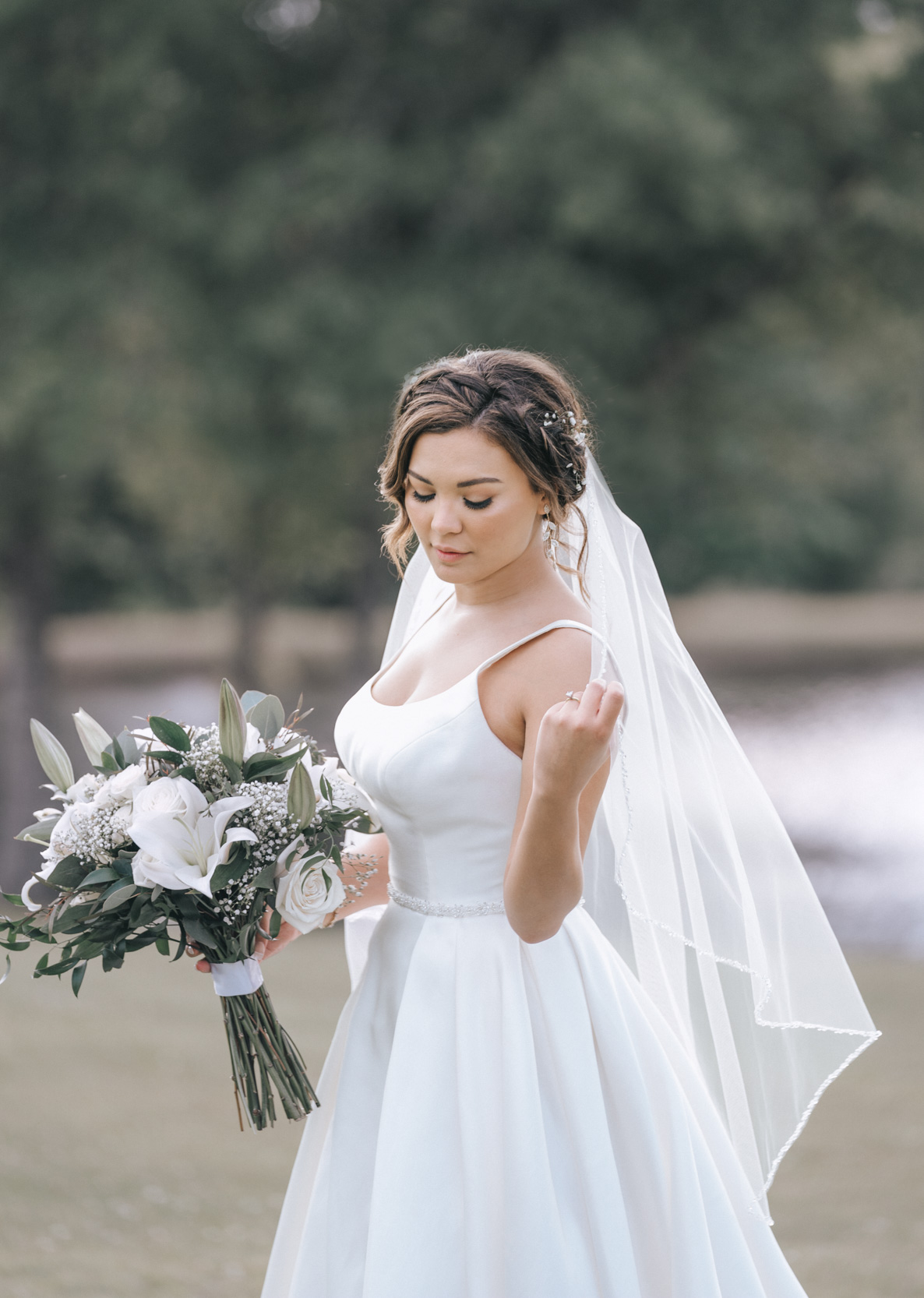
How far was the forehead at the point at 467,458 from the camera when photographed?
8.08 ft

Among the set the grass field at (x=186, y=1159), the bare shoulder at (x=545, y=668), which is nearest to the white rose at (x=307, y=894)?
the bare shoulder at (x=545, y=668)

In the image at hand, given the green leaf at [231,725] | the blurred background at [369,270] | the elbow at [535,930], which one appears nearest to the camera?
the elbow at [535,930]

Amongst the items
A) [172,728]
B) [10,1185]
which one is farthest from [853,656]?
[172,728]

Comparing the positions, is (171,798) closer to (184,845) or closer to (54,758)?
(184,845)

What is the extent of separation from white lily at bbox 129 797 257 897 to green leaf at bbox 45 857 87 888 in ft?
0.57

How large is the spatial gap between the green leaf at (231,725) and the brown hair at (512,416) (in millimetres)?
556

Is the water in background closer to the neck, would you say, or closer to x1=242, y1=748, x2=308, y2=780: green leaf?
the neck

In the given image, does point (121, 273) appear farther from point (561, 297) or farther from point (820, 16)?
point (820, 16)

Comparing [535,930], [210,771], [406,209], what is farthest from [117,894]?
[406,209]

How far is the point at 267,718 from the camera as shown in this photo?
8.77 ft

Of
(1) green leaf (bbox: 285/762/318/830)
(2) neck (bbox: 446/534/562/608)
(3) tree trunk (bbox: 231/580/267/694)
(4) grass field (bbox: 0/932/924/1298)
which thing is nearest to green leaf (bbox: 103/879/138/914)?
(1) green leaf (bbox: 285/762/318/830)

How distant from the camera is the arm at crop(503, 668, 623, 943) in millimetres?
2156

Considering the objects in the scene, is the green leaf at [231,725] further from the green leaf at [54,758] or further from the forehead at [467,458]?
the forehead at [467,458]

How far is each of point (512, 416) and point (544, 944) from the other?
1.03 m
